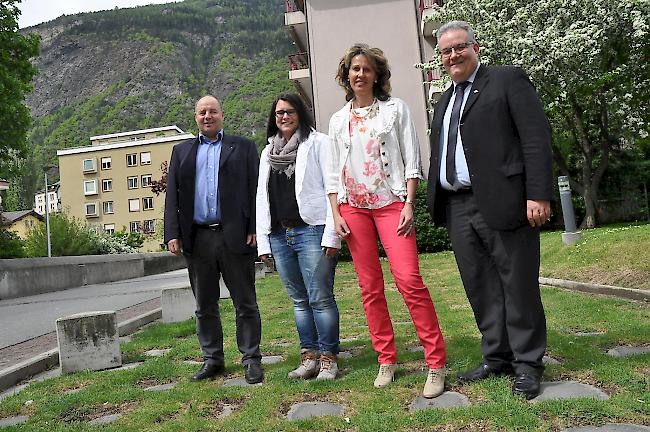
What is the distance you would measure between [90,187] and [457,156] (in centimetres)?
8727

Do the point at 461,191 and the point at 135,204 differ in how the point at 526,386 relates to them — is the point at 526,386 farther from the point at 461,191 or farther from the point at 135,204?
the point at 135,204

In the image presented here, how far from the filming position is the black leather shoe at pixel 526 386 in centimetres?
360

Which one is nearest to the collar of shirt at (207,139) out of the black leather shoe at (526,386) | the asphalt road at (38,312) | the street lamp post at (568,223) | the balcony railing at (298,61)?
the black leather shoe at (526,386)

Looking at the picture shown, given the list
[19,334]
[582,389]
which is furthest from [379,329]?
[19,334]

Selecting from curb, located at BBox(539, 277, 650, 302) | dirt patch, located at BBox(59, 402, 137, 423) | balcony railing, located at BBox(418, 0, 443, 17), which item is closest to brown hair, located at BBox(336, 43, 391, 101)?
dirt patch, located at BBox(59, 402, 137, 423)

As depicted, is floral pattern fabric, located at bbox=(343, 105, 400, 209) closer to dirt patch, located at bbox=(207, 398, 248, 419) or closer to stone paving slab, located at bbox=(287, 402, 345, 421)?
stone paving slab, located at bbox=(287, 402, 345, 421)

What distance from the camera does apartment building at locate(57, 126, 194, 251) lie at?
275 feet

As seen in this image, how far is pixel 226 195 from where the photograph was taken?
16.0 feet

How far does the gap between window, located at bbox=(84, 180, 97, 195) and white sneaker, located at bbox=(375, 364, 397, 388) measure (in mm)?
86286

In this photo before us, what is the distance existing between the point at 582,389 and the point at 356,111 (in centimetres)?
222

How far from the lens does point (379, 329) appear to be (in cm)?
432

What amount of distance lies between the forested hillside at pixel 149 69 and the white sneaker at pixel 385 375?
3073 inches

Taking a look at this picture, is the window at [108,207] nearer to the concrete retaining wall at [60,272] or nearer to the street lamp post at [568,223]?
the concrete retaining wall at [60,272]

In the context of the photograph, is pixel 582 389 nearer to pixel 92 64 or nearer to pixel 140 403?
pixel 140 403
